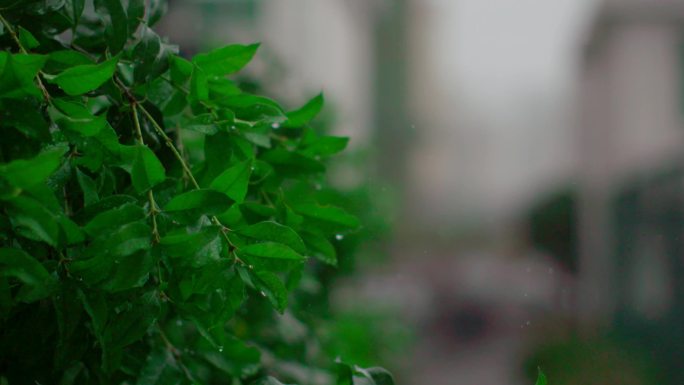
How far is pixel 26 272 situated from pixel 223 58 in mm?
186

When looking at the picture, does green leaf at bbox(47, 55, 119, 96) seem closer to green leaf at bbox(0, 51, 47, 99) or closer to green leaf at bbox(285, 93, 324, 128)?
green leaf at bbox(0, 51, 47, 99)

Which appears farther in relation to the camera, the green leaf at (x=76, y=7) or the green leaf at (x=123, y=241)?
the green leaf at (x=76, y=7)

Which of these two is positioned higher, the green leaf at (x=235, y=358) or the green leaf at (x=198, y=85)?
the green leaf at (x=198, y=85)

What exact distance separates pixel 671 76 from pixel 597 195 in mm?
668

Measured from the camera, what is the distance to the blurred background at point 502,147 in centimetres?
252

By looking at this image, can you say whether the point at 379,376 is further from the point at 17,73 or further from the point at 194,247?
the point at 17,73

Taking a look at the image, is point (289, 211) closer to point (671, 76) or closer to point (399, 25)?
point (671, 76)

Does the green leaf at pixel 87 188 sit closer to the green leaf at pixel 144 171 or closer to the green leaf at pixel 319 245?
the green leaf at pixel 144 171

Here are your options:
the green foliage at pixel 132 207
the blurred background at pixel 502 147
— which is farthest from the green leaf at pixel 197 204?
the blurred background at pixel 502 147

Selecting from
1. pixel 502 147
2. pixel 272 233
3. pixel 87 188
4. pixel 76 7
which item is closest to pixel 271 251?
pixel 272 233

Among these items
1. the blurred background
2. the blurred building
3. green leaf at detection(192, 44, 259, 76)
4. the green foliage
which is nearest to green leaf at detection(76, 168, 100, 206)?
the green foliage

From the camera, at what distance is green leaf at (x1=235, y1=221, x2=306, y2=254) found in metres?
0.38

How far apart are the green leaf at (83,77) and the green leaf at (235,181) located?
0.09m

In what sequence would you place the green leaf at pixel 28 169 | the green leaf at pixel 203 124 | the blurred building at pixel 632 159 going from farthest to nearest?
the blurred building at pixel 632 159 → the green leaf at pixel 203 124 → the green leaf at pixel 28 169
